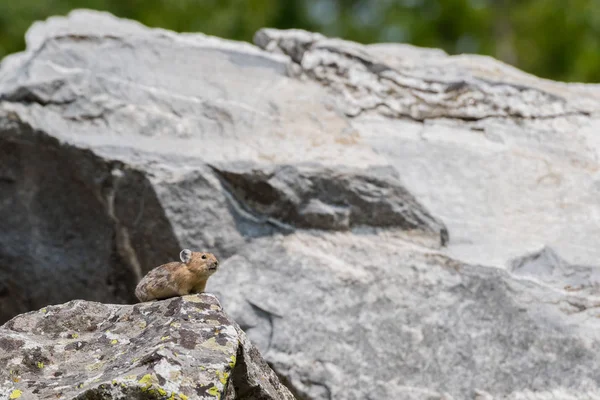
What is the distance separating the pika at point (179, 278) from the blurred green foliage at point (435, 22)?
715 inches

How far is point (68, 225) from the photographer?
329 inches

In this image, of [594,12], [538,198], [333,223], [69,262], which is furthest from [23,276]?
[594,12]

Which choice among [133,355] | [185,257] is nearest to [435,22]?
[185,257]

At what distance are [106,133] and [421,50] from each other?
386cm

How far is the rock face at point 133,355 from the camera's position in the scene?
14.3 feet

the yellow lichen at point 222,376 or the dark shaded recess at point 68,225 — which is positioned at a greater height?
the yellow lichen at point 222,376

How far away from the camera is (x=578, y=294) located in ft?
23.8

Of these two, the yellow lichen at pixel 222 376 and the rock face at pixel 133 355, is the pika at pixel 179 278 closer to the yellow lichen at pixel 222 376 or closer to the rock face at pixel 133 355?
the rock face at pixel 133 355

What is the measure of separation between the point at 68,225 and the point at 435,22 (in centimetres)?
1904

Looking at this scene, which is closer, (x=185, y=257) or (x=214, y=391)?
(x=214, y=391)

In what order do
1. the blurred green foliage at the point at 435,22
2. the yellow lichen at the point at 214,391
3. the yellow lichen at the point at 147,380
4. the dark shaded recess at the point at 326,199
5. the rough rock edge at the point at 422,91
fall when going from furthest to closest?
the blurred green foliage at the point at 435,22 → the rough rock edge at the point at 422,91 → the dark shaded recess at the point at 326,199 → the yellow lichen at the point at 214,391 → the yellow lichen at the point at 147,380

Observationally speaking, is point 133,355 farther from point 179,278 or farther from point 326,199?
point 326,199

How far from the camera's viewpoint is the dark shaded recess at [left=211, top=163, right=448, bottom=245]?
780cm

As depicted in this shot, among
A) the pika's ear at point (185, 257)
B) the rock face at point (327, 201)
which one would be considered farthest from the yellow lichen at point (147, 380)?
the rock face at point (327, 201)
